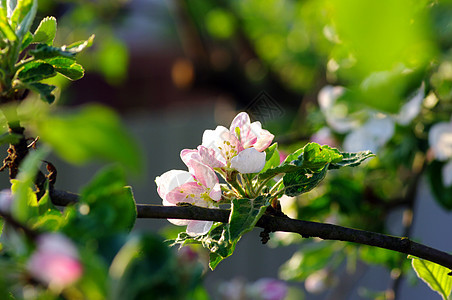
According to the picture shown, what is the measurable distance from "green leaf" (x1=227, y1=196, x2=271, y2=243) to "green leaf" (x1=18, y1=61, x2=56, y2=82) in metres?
0.22

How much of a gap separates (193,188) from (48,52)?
188 mm

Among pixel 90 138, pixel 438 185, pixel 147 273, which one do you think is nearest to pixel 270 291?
pixel 438 185

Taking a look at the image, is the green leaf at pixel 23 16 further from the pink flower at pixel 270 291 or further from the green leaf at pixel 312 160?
the pink flower at pixel 270 291

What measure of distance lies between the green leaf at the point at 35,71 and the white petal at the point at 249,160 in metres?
0.20

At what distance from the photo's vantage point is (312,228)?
0.49m

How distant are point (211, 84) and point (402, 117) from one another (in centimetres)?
137

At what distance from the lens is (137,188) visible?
4070mm

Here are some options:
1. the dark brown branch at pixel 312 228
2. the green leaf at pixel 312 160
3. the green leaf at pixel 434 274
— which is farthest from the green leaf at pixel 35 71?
the green leaf at pixel 434 274

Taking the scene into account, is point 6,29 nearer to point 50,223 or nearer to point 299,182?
point 50,223

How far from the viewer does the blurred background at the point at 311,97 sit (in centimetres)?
45

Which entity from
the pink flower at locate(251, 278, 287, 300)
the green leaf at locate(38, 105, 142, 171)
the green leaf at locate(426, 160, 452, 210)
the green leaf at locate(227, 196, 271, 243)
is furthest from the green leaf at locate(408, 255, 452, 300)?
the pink flower at locate(251, 278, 287, 300)

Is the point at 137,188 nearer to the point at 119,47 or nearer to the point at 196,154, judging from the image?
the point at 119,47

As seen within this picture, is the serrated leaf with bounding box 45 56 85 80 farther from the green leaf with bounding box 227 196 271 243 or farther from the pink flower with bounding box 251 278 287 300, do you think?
the pink flower with bounding box 251 278 287 300

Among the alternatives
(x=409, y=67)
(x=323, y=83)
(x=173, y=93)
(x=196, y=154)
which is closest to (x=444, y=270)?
(x=196, y=154)
